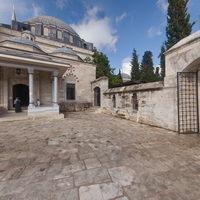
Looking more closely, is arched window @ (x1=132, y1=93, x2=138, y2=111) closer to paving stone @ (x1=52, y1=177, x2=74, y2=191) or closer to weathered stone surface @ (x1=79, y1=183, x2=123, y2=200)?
weathered stone surface @ (x1=79, y1=183, x2=123, y2=200)

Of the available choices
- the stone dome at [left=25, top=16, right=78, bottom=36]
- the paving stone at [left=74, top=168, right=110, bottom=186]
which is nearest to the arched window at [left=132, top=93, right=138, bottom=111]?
the paving stone at [left=74, top=168, right=110, bottom=186]

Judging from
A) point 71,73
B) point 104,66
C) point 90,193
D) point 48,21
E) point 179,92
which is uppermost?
point 48,21

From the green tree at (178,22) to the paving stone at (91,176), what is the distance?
18019 mm

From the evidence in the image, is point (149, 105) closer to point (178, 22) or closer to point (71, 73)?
point (71, 73)

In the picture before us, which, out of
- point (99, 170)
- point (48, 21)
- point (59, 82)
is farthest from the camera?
point (48, 21)

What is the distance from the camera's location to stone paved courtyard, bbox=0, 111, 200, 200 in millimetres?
2326

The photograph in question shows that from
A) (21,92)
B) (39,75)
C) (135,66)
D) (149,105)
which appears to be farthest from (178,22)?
(135,66)

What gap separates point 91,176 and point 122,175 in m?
0.58

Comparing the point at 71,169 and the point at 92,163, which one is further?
the point at 92,163

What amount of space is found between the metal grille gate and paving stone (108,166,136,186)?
4106mm

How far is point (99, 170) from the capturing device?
3.01 m

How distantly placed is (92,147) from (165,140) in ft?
8.26

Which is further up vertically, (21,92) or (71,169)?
(21,92)

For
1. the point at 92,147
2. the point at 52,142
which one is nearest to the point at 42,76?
the point at 52,142
